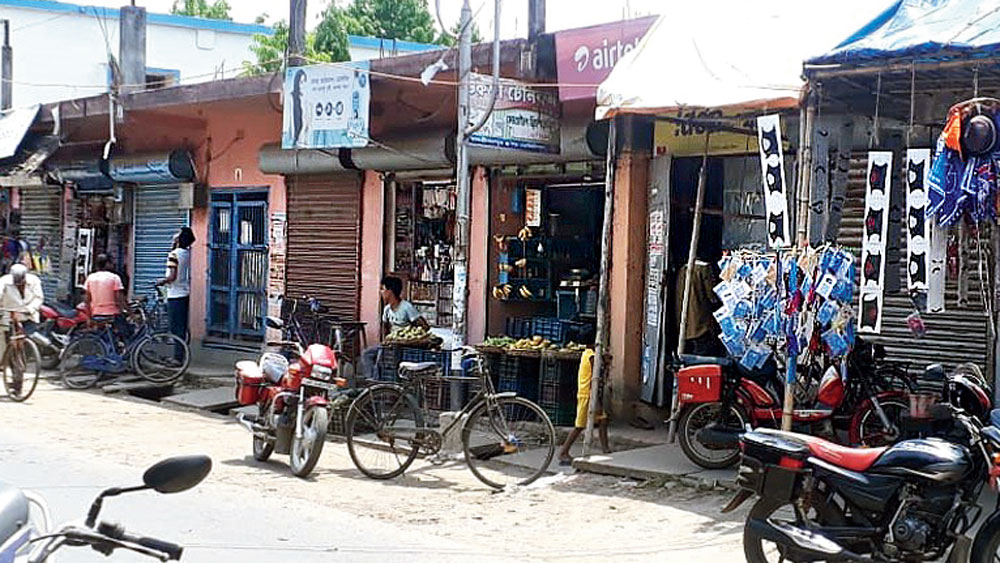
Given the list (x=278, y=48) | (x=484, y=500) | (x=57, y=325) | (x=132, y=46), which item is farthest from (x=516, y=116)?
(x=278, y=48)

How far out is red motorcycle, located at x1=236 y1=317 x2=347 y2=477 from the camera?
9.93 meters

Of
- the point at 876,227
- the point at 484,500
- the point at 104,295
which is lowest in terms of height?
the point at 484,500

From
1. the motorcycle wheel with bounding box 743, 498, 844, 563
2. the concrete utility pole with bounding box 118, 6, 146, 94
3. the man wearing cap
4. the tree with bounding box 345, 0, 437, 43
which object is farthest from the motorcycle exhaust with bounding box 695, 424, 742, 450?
the tree with bounding box 345, 0, 437, 43

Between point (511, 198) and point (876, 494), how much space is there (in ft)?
25.9

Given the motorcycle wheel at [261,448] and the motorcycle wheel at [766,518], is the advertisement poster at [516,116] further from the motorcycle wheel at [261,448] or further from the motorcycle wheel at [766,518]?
the motorcycle wheel at [766,518]

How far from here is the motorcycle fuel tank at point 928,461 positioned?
241 inches

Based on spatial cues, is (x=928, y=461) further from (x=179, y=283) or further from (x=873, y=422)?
(x=179, y=283)

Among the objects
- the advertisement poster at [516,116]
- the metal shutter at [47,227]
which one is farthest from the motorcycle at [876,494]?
the metal shutter at [47,227]

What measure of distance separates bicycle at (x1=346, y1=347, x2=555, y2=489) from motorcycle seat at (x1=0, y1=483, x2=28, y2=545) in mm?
6444

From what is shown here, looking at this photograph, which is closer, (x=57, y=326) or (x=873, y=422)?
Result: (x=873, y=422)

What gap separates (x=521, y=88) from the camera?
11.2 metres

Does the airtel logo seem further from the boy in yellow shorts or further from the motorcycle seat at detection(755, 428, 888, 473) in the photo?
the motorcycle seat at detection(755, 428, 888, 473)

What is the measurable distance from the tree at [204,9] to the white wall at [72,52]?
16024mm

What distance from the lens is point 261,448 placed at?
423 inches
